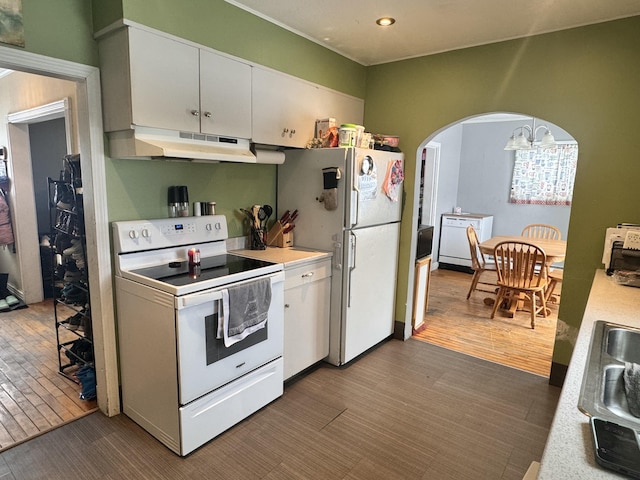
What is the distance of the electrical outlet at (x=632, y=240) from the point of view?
2.24m

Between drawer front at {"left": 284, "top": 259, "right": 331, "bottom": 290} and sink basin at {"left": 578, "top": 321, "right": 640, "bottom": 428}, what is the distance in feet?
5.49

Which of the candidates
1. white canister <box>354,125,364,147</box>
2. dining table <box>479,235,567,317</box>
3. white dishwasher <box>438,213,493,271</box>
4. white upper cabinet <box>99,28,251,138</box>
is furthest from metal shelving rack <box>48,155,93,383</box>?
white dishwasher <box>438,213,493,271</box>

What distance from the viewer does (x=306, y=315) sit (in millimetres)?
2803

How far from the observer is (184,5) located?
217 centimetres

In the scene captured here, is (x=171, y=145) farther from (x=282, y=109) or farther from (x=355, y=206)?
(x=355, y=206)

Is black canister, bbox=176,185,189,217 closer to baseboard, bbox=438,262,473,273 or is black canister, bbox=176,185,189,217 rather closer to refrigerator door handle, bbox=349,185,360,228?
refrigerator door handle, bbox=349,185,360,228

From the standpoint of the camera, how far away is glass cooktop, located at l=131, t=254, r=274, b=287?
2092 mm

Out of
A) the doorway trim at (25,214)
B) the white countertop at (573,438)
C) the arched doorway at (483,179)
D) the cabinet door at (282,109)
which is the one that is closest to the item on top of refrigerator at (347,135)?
the cabinet door at (282,109)

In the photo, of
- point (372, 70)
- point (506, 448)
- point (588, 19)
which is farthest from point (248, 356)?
point (588, 19)

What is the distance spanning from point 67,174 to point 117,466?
184 centimetres

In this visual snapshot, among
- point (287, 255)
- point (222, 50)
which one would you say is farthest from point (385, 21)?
point (287, 255)

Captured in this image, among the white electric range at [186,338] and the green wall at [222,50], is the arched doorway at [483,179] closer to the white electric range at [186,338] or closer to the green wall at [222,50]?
the green wall at [222,50]

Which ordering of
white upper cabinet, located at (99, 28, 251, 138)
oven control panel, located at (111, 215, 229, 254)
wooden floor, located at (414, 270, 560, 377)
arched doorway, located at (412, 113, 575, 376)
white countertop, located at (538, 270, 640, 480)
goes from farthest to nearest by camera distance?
1. arched doorway, located at (412, 113, 575, 376)
2. wooden floor, located at (414, 270, 560, 377)
3. oven control panel, located at (111, 215, 229, 254)
4. white upper cabinet, located at (99, 28, 251, 138)
5. white countertop, located at (538, 270, 640, 480)

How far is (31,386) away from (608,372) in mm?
3314
